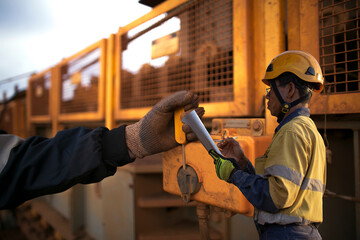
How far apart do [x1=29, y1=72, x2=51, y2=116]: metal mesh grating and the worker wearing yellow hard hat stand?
3.90 metres

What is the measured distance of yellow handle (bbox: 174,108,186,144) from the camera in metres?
1.18

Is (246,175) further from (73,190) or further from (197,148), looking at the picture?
(73,190)

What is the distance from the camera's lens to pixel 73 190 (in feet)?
10.4

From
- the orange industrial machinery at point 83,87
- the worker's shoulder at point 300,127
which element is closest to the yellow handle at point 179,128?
the worker's shoulder at point 300,127

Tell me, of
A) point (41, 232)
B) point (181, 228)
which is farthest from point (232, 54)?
point (41, 232)

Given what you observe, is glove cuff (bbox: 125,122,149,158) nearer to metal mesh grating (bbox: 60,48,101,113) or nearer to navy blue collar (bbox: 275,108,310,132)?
navy blue collar (bbox: 275,108,310,132)

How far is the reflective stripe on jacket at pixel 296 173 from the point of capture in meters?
0.79

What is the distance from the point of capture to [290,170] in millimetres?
790

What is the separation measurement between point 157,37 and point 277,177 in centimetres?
139

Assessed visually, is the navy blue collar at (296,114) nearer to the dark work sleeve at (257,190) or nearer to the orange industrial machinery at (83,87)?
the dark work sleeve at (257,190)

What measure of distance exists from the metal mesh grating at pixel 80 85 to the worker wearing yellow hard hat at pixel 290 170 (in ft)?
7.16

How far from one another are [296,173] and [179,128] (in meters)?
0.55

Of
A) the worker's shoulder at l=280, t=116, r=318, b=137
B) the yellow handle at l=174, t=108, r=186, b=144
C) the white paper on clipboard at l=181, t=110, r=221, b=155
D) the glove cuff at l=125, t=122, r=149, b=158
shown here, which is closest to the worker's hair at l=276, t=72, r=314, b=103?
the worker's shoulder at l=280, t=116, r=318, b=137

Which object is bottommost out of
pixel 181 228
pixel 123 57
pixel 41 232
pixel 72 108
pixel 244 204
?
pixel 41 232
